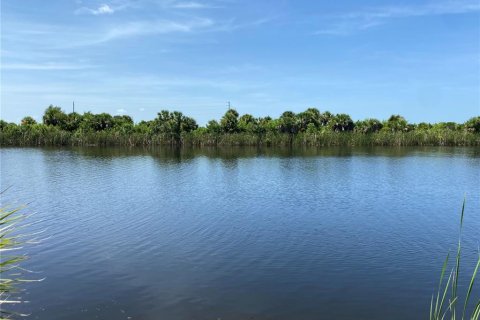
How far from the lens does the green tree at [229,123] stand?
99.6 meters

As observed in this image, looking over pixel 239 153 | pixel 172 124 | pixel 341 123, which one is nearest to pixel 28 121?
pixel 172 124

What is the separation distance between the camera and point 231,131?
329 feet

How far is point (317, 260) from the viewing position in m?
→ 14.9

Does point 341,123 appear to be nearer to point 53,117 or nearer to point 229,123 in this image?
point 229,123

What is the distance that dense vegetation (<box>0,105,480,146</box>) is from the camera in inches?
3706

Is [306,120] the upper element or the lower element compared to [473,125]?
upper

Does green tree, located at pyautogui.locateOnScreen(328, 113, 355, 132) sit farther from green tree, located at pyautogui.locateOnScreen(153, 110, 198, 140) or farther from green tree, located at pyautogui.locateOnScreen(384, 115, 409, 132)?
green tree, located at pyautogui.locateOnScreen(153, 110, 198, 140)

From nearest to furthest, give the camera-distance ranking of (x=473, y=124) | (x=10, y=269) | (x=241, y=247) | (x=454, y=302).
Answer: (x=454, y=302), (x=10, y=269), (x=241, y=247), (x=473, y=124)

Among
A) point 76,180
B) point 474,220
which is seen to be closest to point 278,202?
point 474,220

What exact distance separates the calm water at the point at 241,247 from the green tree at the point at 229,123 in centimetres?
A: 6627

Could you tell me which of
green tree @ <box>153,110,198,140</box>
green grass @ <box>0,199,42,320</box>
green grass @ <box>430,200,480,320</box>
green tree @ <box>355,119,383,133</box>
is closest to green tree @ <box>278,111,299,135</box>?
green tree @ <box>355,119,383,133</box>

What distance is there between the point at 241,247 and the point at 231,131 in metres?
84.5

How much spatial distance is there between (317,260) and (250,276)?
2.97m

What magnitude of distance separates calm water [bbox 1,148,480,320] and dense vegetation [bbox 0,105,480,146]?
206ft
